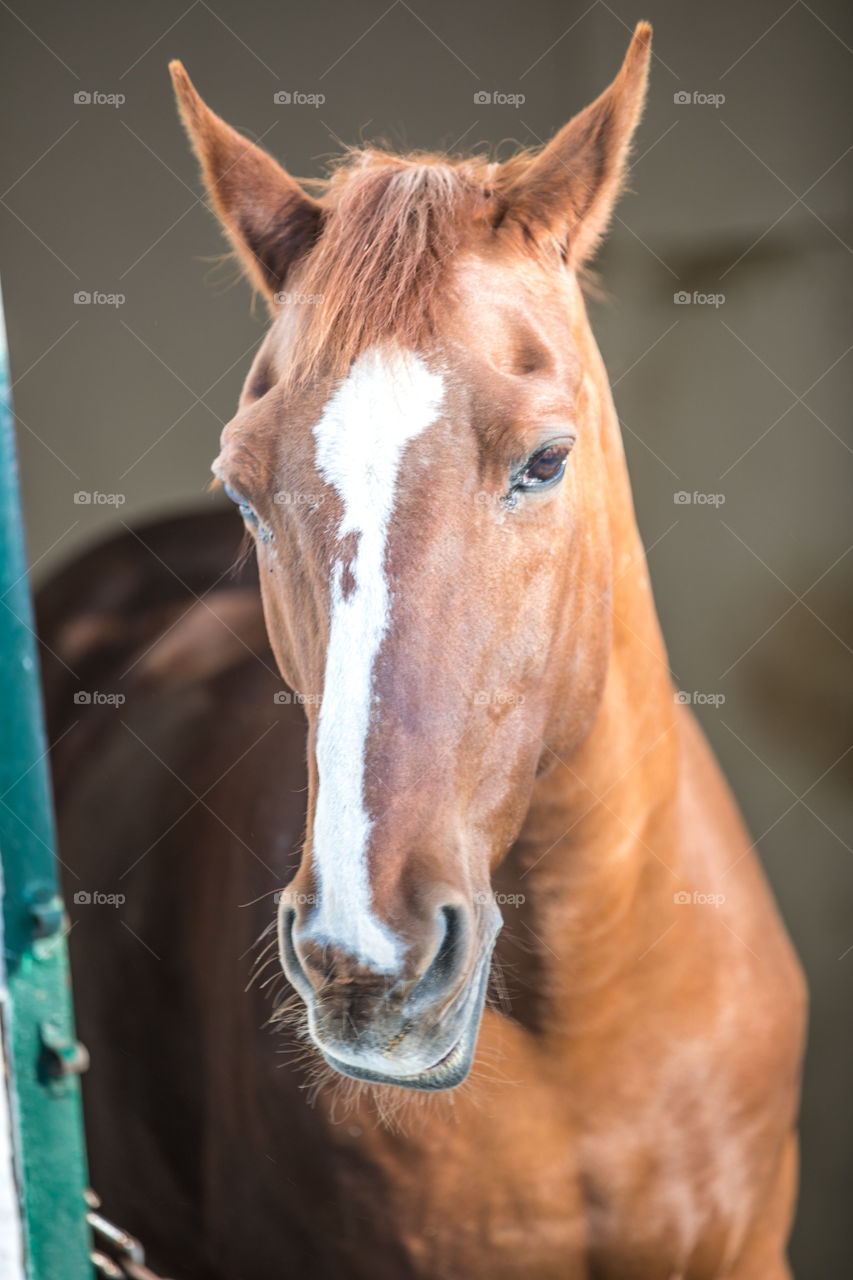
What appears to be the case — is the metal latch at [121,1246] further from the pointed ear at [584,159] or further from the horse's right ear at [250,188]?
the pointed ear at [584,159]

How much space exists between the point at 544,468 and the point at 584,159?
0.98 feet

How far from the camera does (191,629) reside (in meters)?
1.41

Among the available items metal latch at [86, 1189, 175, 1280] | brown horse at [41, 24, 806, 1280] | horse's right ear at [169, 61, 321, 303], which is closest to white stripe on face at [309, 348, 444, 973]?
brown horse at [41, 24, 806, 1280]

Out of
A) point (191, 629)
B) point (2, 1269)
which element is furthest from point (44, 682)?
point (2, 1269)

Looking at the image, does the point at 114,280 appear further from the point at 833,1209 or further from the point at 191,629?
the point at 833,1209

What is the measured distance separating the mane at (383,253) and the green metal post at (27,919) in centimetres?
32

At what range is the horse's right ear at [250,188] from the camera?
83 cm

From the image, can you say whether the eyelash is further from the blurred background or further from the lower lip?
the lower lip

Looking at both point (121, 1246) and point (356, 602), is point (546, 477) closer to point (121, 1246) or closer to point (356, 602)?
point (356, 602)

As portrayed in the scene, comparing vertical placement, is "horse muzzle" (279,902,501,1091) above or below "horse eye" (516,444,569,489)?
below

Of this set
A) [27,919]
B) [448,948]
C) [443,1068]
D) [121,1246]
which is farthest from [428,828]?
[121,1246]

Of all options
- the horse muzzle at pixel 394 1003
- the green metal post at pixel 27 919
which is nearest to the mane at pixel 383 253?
the green metal post at pixel 27 919

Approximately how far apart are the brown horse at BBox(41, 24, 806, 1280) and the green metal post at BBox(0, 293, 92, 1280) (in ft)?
0.70

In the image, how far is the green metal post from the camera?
866 mm
